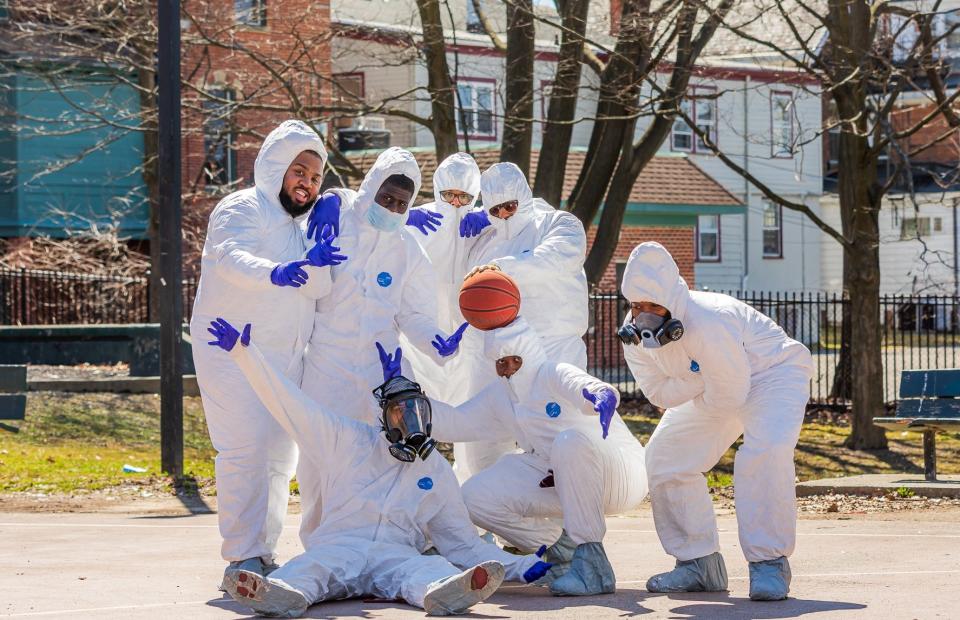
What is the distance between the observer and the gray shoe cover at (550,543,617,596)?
25.5 ft

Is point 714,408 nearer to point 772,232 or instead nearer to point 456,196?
point 456,196

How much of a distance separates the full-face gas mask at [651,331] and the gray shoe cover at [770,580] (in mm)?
1176

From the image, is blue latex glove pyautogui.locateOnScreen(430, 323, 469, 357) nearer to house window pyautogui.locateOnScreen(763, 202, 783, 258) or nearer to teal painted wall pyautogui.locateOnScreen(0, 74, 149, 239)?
teal painted wall pyautogui.locateOnScreen(0, 74, 149, 239)

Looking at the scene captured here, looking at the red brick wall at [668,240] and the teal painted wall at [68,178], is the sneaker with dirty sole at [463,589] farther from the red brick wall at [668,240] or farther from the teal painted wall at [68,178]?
the red brick wall at [668,240]

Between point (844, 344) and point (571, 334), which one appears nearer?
point (571, 334)

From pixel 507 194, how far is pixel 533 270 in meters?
0.59

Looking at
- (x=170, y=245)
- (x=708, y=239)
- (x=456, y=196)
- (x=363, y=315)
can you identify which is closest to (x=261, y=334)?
(x=363, y=315)

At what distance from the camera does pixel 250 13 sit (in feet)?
78.5

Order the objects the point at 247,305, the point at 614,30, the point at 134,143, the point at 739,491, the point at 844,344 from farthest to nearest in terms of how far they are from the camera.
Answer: the point at 134,143
the point at 844,344
the point at 614,30
the point at 247,305
the point at 739,491

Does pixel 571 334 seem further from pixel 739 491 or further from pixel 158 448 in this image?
pixel 158 448

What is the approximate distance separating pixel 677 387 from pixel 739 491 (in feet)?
1.95

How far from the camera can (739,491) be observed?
25.3 ft

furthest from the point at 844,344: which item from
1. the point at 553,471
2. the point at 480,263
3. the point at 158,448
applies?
the point at 553,471

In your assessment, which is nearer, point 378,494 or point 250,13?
point 378,494
